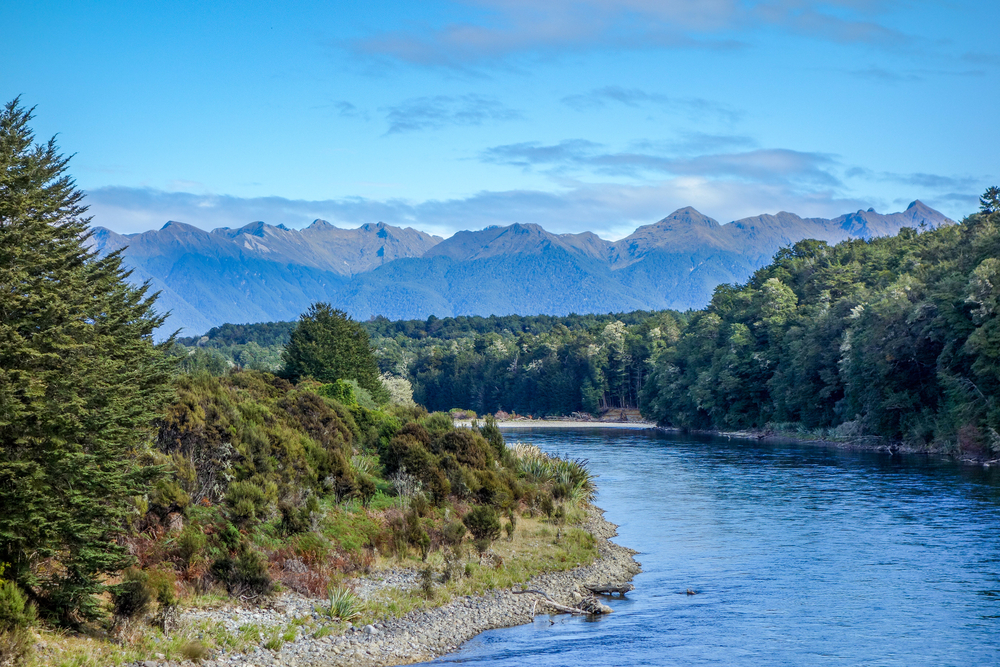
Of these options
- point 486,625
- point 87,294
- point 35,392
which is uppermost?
point 87,294

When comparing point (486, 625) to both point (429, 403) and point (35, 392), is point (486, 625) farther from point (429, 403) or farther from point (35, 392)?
point (429, 403)

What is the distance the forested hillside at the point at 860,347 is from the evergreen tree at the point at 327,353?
3937 centimetres

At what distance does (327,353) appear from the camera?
54656 millimetres

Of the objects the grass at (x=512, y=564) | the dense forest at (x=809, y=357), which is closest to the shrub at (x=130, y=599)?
the grass at (x=512, y=564)

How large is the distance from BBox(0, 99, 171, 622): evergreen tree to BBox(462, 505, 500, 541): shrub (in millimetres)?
13194

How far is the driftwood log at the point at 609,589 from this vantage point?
27.4 meters

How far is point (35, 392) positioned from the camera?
51.7 feet

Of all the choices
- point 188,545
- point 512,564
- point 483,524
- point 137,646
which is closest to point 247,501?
point 188,545

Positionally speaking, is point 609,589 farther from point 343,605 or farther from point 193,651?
point 193,651

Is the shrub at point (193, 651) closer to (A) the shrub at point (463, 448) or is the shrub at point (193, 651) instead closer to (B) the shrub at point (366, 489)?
(B) the shrub at point (366, 489)

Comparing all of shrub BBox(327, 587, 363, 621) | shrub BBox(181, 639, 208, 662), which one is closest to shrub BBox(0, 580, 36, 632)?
shrub BBox(181, 639, 208, 662)

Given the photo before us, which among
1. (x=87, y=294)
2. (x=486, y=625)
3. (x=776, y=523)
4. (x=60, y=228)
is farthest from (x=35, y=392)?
→ (x=776, y=523)

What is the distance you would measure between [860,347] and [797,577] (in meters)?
54.7

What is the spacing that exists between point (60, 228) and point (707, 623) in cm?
1799
